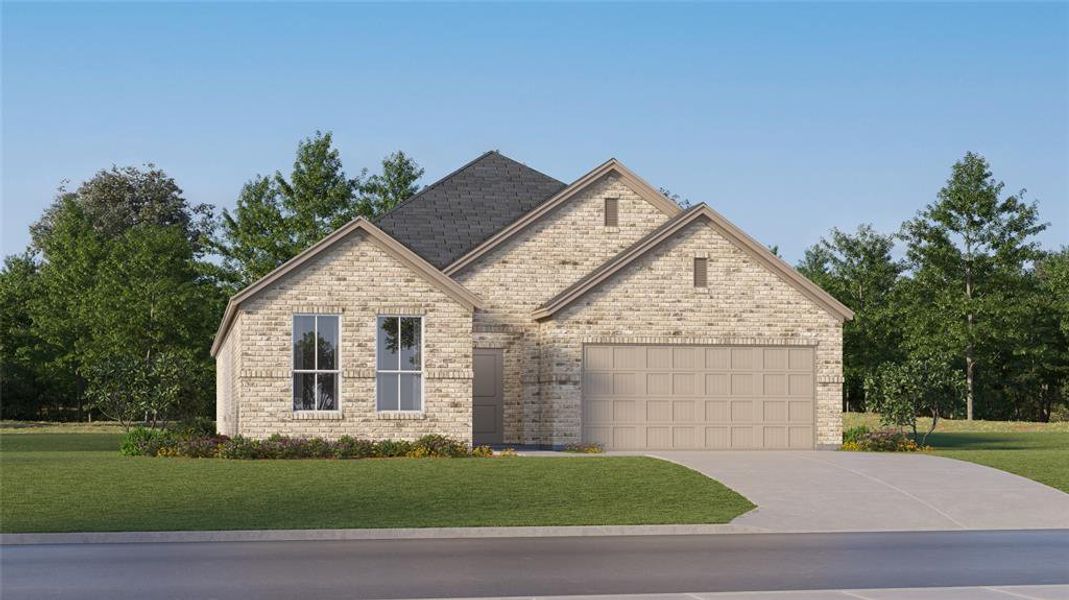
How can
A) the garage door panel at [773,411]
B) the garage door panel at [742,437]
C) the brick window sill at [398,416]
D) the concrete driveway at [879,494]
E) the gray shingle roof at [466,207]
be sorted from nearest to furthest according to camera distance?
1. the concrete driveway at [879,494]
2. the brick window sill at [398,416]
3. the garage door panel at [742,437]
4. the garage door panel at [773,411]
5. the gray shingle roof at [466,207]

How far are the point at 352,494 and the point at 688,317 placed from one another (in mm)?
13056

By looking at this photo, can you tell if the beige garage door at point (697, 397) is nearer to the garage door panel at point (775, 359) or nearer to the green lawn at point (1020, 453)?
the garage door panel at point (775, 359)

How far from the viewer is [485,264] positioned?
35719 mm

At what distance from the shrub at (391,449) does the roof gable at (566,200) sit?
6356 mm

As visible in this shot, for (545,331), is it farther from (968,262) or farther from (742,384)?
(968,262)

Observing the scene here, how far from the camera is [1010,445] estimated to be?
1554 inches

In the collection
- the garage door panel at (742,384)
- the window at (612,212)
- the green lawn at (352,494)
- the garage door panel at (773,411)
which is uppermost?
the window at (612,212)

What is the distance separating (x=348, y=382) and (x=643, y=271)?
788cm

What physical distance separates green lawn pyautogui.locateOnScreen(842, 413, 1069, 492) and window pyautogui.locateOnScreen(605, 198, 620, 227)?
1029cm

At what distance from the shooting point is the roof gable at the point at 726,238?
33.1 m

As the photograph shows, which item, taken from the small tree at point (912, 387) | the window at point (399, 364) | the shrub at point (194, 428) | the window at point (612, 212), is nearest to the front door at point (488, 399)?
the window at point (399, 364)

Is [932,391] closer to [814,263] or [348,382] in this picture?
[348,382]

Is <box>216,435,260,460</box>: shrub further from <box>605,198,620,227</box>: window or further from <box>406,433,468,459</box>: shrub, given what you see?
<box>605,198,620,227</box>: window

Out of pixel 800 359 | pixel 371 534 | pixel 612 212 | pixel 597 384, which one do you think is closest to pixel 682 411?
pixel 597 384
